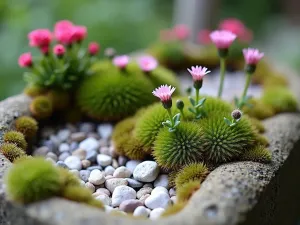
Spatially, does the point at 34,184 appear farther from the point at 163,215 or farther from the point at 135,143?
the point at 135,143

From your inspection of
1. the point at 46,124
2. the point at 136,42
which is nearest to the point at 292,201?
the point at 46,124

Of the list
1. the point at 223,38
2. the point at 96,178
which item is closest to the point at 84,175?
the point at 96,178

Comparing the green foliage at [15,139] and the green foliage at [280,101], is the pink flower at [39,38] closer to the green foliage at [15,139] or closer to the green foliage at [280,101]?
the green foliage at [15,139]

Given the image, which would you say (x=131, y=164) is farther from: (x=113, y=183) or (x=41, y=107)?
(x=41, y=107)

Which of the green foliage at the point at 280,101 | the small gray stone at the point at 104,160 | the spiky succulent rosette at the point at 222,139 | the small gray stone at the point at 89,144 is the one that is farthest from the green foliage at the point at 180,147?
the green foliage at the point at 280,101

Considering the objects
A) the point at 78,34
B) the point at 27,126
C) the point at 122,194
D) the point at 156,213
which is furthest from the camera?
the point at 78,34
